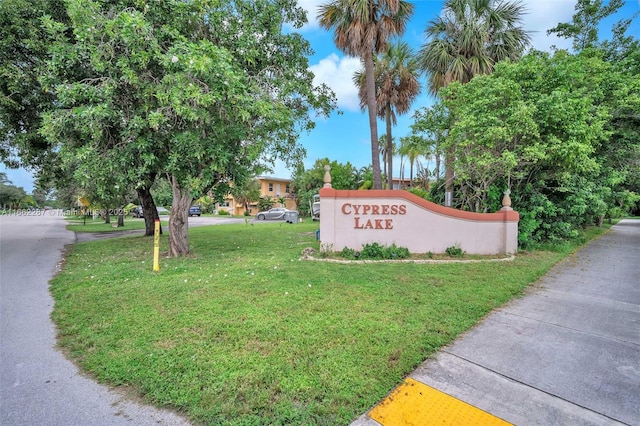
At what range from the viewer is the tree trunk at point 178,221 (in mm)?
8641

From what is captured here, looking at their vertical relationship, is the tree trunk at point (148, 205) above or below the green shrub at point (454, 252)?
above

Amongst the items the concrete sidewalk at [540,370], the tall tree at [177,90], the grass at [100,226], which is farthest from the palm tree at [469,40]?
the grass at [100,226]

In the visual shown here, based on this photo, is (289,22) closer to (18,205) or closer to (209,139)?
(209,139)

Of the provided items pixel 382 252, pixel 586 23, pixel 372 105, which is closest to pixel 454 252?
pixel 382 252

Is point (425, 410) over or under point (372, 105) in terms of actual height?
under

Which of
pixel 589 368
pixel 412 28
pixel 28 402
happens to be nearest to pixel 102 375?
A: pixel 28 402

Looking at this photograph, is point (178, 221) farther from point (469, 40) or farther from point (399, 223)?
point (469, 40)

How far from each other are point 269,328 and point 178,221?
6178 millimetres

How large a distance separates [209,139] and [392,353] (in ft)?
19.7

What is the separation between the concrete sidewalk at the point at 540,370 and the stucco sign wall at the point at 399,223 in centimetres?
340

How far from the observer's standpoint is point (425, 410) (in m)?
2.46

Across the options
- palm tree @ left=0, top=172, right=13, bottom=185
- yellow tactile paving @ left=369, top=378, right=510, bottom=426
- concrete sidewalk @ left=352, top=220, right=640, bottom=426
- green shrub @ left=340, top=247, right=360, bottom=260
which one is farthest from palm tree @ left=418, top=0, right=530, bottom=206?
palm tree @ left=0, top=172, right=13, bottom=185

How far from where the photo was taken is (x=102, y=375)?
2855mm

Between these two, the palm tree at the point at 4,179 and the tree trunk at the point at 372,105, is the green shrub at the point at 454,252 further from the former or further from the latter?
the palm tree at the point at 4,179
